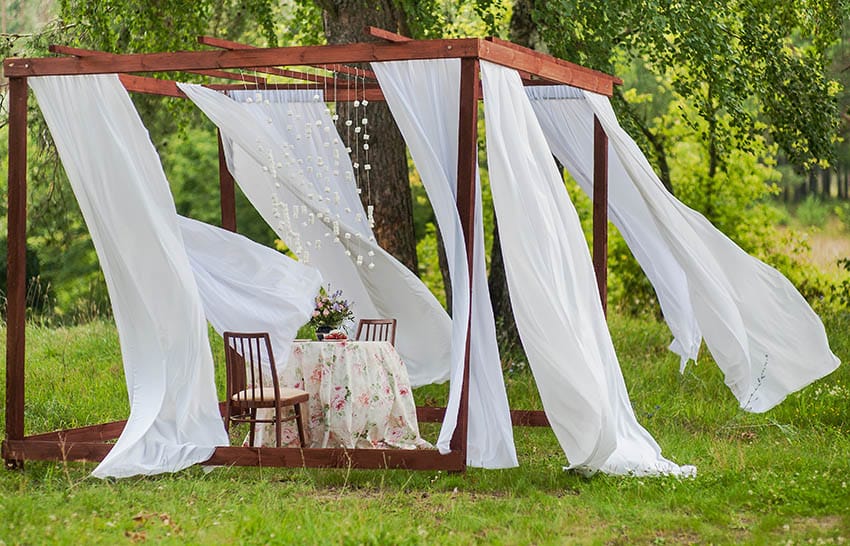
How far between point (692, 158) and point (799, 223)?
30.1 ft

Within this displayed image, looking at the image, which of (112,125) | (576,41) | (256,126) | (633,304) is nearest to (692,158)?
(633,304)

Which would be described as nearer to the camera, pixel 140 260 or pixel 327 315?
pixel 140 260

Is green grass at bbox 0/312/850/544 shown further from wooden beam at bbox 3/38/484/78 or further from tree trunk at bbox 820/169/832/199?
tree trunk at bbox 820/169/832/199

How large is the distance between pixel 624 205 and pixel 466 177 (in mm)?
1718

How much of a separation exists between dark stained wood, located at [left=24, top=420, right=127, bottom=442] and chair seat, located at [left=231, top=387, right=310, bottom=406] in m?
0.94

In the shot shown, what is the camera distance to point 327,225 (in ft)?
23.8

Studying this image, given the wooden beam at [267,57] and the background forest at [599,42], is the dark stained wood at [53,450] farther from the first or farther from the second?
the background forest at [599,42]

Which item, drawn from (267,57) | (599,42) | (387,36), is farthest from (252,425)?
(599,42)

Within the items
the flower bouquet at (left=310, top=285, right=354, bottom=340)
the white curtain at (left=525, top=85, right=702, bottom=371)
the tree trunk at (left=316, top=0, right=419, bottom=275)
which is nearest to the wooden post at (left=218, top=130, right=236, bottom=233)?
the flower bouquet at (left=310, top=285, right=354, bottom=340)

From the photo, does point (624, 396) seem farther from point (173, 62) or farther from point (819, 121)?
point (819, 121)

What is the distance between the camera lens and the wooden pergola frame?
5.70 m

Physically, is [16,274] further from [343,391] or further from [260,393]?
[343,391]

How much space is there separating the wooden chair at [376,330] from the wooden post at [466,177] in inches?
61.0

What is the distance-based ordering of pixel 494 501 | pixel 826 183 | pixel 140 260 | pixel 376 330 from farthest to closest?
pixel 826 183
pixel 376 330
pixel 140 260
pixel 494 501
